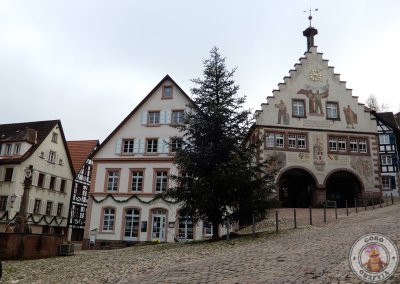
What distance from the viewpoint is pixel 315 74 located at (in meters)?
39.1

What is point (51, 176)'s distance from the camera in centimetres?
4356

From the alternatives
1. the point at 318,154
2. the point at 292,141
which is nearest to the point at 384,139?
the point at 318,154

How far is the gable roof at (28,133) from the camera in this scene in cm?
4047

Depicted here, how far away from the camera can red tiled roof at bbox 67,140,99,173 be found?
49.4 meters

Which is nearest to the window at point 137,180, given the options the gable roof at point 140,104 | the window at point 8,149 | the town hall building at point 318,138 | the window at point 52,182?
the gable roof at point 140,104

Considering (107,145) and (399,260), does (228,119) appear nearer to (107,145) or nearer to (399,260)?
(399,260)

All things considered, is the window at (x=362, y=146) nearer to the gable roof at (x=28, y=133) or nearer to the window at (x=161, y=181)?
the window at (x=161, y=181)

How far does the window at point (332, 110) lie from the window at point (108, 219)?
20.8 meters

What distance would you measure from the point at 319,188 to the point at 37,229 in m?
26.7

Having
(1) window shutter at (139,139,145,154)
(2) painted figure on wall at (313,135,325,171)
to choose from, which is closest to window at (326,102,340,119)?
(2) painted figure on wall at (313,135,325,171)

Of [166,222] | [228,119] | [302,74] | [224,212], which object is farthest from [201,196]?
[302,74]

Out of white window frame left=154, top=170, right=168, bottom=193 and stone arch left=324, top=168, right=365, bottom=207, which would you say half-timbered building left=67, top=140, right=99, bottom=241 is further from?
stone arch left=324, top=168, right=365, bottom=207

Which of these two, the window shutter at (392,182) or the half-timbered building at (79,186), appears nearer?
A: the window shutter at (392,182)

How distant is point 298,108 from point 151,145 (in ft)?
45.0
